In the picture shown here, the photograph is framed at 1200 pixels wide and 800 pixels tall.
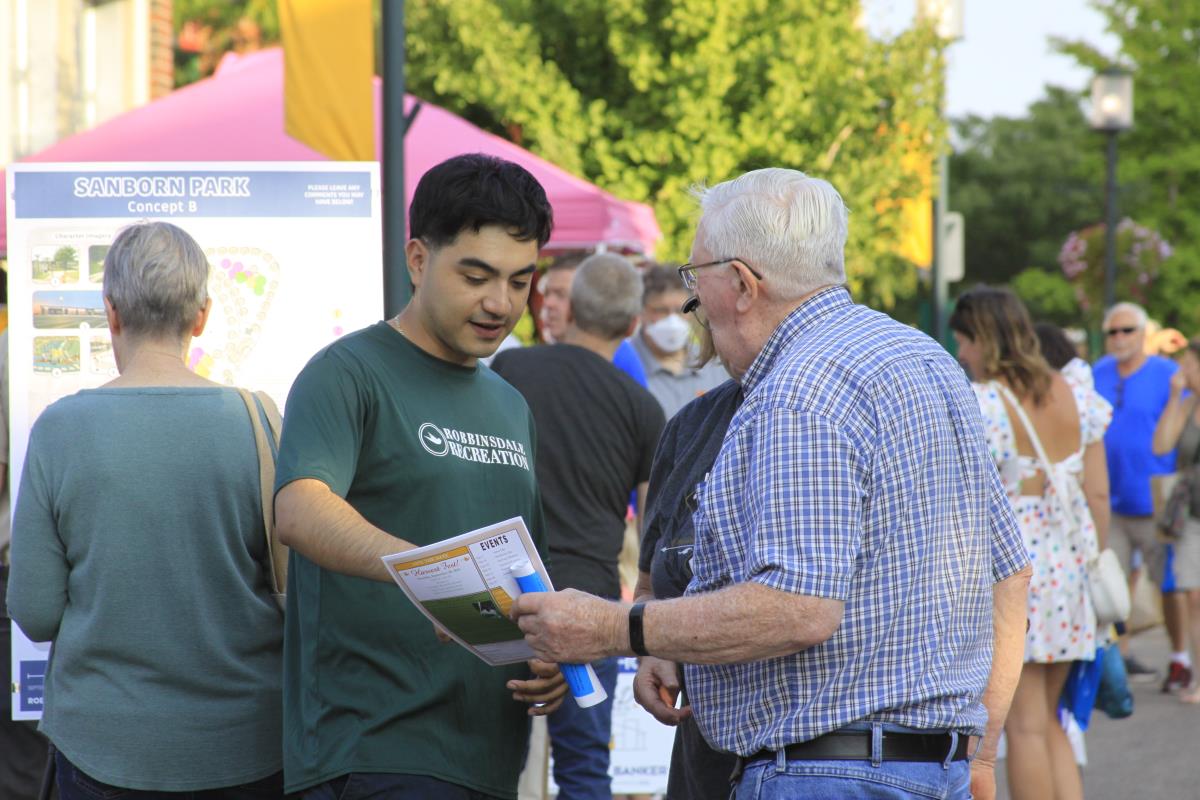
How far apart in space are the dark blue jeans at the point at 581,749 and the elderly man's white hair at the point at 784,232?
3.02 metres

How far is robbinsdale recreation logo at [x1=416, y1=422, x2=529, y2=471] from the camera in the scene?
10.3 ft

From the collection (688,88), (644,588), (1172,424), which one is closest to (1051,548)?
(644,588)

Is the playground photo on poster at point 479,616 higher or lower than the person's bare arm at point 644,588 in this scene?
higher

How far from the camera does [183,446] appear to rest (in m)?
3.37

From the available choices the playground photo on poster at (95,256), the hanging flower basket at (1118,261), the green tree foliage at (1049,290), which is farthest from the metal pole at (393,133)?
the green tree foliage at (1049,290)

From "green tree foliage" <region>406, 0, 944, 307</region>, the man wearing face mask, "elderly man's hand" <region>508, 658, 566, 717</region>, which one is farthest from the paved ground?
"green tree foliage" <region>406, 0, 944, 307</region>

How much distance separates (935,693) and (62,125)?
41.0 feet

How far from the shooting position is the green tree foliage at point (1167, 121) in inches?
1195

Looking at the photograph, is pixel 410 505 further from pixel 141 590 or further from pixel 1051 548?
pixel 1051 548

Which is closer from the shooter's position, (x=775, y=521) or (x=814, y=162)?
(x=775, y=521)

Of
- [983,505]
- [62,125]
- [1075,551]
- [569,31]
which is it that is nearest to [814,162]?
[569,31]

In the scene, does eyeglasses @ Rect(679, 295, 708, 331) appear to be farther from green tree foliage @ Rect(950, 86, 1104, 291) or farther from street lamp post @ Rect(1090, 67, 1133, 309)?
green tree foliage @ Rect(950, 86, 1104, 291)

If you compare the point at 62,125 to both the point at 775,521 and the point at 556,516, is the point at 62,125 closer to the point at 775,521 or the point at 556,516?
the point at 556,516

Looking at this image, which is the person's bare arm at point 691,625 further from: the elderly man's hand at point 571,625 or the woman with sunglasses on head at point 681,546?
the woman with sunglasses on head at point 681,546
